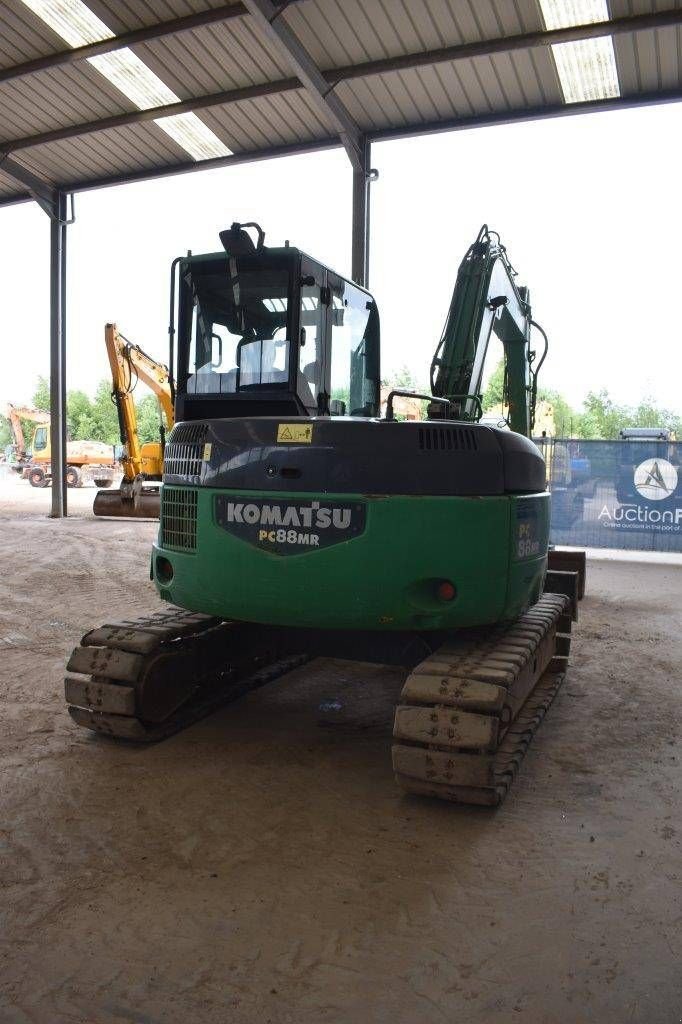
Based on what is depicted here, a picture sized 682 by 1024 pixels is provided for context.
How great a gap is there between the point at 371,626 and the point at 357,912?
1.42 m

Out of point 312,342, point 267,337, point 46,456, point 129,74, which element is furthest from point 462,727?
point 46,456

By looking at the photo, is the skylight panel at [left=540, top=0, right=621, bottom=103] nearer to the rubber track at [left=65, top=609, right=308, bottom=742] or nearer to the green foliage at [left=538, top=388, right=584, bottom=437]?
the rubber track at [left=65, top=609, right=308, bottom=742]

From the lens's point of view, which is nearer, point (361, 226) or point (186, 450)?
point (186, 450)

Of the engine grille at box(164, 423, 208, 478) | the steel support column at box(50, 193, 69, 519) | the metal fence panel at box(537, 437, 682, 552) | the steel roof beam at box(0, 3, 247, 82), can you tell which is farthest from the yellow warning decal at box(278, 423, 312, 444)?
the steel support column at box(50, 193, 69, 519)

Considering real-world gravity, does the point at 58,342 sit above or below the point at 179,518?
above

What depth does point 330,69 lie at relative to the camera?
1143 centimetres

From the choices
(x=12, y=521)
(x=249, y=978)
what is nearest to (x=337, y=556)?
(x=249, y=978)

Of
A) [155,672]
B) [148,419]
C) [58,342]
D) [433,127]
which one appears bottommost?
[155,672]

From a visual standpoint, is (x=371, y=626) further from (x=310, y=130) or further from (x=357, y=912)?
(x=310, y=130)

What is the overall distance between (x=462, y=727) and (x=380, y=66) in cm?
1043

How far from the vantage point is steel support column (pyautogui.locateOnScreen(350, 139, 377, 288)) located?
41.1 feet

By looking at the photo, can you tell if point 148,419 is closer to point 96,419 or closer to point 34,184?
point 96,419

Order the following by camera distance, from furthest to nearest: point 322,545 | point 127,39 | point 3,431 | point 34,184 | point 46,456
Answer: point 3,431 < point 46,456 < point 34,184 < point 127,39 < point 322,545

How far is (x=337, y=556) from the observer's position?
3.86 m
